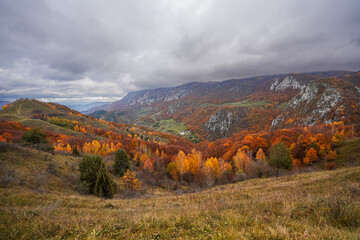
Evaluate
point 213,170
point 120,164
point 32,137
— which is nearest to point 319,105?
point 213,170

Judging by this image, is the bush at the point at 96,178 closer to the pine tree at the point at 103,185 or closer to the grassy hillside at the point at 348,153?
the pine tree at the point at 103,185

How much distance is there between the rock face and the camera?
11844 centimetres

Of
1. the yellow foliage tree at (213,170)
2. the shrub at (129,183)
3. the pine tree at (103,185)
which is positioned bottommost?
the yellow foliage tree at (213,170)

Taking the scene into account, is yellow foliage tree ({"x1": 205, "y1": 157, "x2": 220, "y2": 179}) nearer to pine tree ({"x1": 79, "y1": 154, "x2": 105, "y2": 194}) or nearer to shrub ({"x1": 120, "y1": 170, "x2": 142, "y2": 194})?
shrub ({"x1": 120, "y1": 170, "x2": 142, "y2": 194})

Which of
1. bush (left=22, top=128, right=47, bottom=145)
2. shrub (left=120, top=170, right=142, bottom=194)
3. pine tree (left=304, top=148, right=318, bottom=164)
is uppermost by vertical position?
bush (left=22, top=128, right=47, bottom=145)

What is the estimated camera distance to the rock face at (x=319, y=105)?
11844cm

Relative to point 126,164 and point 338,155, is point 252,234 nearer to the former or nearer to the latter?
point 126,164

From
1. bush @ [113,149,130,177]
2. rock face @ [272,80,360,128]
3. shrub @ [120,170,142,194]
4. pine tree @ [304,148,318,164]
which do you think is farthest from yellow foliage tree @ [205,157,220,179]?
rock face @ [272,80,360,128]

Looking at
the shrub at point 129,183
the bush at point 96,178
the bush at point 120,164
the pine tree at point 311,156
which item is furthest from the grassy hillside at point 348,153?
the bush at point 120,164

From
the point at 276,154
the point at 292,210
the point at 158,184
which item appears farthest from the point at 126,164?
the point at 292,210

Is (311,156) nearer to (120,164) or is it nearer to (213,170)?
(213,170)

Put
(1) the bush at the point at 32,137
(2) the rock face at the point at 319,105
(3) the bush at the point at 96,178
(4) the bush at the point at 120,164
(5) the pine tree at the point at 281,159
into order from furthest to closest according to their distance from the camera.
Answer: (2) the rock face at the point at 319,105 < (4) the bush at the point at 120,164 < (1) the bush at the point at 32,137 < (5) the pine tree at the point at 281,159 < (3) the bush at the point at 96,178

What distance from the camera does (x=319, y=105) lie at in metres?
135

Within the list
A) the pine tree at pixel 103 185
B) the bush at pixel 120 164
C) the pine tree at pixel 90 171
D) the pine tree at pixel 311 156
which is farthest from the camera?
the pine tree at pixel 311 156
